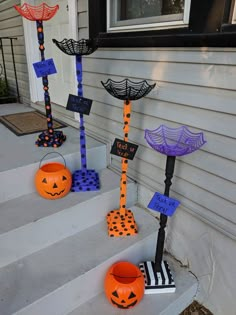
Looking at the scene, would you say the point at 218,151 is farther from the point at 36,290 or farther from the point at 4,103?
the point at 4,103

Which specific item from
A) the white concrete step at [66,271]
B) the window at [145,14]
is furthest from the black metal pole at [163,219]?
the window at [145,14]

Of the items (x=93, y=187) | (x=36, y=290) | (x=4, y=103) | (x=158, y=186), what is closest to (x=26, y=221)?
(x=36, y=290)

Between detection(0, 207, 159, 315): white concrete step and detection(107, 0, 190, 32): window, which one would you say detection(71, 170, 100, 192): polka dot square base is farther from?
detection(107, 0, 190, 32): window

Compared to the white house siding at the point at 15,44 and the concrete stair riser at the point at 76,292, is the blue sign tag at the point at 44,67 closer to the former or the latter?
the concrete stair riser at the point at 76,292

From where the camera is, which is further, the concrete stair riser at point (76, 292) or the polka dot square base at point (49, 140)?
the polka dot square base at point (49, 140)

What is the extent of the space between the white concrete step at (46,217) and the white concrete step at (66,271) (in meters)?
0.05

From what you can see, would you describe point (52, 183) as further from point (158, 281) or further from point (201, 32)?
point (201, 32)

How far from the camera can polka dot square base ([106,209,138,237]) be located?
1.68 meters

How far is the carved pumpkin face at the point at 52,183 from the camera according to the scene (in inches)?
65.2

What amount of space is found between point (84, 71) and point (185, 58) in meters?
1.15

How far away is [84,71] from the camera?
2.32m

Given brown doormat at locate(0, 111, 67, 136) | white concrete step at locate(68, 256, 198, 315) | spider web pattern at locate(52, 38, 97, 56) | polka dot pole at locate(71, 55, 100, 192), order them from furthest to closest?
brown doormat at locate(0, 111, 67, 136)
polka dot pole at locate(71, 55, 100, 192)
spider web pattern at locate(52, 38, 97, 56)
white concrete step at locate(68, 256, 198, 315)

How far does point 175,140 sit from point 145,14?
88 centimetres

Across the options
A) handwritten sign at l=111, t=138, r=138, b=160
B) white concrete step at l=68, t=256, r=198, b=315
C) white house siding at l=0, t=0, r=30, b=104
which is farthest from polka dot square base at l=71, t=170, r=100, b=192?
white house siding at l=0, t=0, r=30, b=104
